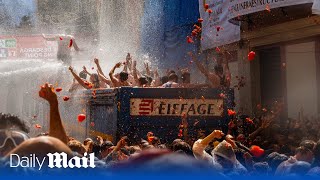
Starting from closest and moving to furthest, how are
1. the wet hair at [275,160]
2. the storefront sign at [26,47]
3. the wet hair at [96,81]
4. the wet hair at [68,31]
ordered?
1. the wet hair at [275,160]
2. the wet hair at [96,81]
3. the wet hair at [68,31]
4. the storefront sign at [26,47]

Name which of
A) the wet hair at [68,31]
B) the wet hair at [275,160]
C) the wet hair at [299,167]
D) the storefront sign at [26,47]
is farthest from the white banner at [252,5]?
the storefront sign at [26,47]

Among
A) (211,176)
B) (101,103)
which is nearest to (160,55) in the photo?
(101,103)

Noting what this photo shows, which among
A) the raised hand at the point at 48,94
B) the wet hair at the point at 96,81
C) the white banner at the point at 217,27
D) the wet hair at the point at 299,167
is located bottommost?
the wet hair at the point at 299,167

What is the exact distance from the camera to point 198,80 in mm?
15273

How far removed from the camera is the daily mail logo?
7.33 metres

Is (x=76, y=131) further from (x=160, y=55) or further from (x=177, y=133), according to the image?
(x=160, y=55)

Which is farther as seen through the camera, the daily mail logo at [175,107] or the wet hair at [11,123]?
the daily mail logo at [175,107]

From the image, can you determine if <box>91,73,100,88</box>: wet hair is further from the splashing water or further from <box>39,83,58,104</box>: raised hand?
<box>39,83,58,104</box>: raised hand

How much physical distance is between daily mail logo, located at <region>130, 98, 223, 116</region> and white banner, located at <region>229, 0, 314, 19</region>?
142 inches

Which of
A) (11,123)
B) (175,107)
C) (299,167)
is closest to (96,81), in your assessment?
(175,107)

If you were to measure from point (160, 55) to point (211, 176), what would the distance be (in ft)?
51.4

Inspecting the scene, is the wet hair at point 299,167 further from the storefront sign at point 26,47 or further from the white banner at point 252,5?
the storefront sign at point 26,47

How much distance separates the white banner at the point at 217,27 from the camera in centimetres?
1313

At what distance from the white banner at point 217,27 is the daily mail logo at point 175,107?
5699 mm
